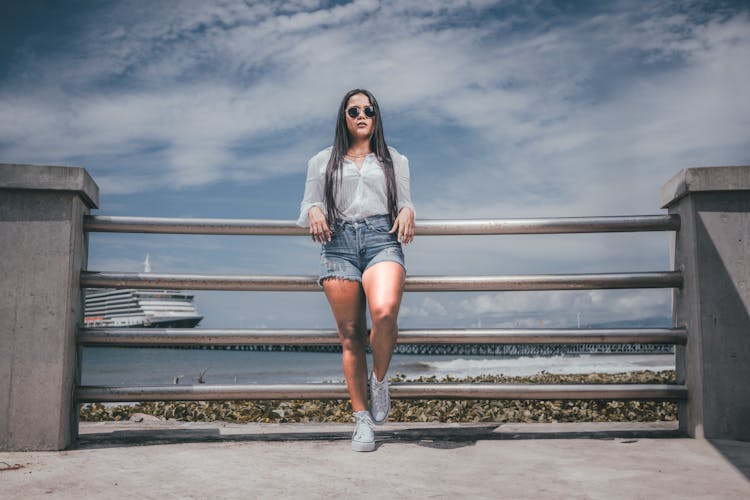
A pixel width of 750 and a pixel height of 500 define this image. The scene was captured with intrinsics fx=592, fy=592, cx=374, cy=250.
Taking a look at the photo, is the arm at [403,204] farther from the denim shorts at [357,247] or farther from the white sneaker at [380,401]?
the white sneaker at [380,401]

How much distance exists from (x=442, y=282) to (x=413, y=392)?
702mm

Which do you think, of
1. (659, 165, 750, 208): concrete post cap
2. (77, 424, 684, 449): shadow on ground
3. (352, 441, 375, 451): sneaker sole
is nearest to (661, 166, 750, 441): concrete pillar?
(659, 165, 750, 208): concrete post cap

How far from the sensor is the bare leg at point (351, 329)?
136 inches

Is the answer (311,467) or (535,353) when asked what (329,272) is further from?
(535,353)

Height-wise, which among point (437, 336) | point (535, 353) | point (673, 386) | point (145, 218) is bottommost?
point (535, 353)

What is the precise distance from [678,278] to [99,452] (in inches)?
140

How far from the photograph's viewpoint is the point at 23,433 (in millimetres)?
3295

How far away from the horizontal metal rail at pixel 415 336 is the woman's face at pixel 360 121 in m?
1.24

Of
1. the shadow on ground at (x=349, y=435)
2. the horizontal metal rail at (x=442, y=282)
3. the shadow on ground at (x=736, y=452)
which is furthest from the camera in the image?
the horizontal metal rail at (x=442, y=282)

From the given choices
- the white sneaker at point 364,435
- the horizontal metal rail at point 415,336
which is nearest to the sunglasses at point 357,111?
the horizontal metal rail at point 415,336

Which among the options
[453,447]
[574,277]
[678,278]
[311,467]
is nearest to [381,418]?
[453,447]

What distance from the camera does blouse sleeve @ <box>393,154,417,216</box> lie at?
3.55 m

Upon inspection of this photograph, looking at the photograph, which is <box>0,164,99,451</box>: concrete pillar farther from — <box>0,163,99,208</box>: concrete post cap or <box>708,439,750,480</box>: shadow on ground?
<box>708,439,750,480</box>: shadow on ground

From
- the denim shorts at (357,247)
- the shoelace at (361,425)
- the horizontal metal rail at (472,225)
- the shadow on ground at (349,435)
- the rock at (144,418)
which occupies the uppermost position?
the horizontal metal rail at (472,225)
